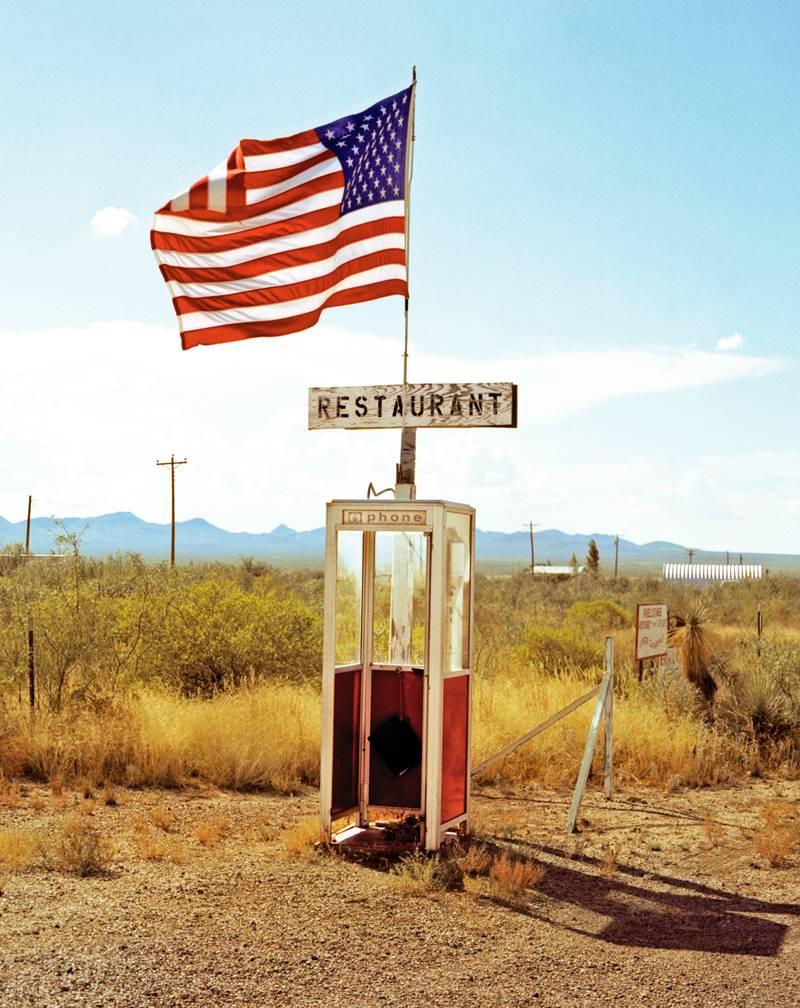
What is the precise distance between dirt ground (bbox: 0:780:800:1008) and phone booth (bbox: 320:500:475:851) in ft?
2.13

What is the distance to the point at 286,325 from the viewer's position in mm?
10008

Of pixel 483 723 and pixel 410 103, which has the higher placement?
pixel 410 103

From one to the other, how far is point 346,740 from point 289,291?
3.75 metres

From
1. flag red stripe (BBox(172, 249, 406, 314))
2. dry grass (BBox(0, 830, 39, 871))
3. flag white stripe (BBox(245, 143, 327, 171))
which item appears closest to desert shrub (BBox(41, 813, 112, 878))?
dry grass (BBox(0, 830, 39, 871))

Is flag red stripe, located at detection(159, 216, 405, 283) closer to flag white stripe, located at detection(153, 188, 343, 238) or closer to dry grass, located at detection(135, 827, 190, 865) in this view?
flag white stripe, located at detection(153, 188, 343, 238)

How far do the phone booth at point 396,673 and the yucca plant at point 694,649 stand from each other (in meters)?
6.66

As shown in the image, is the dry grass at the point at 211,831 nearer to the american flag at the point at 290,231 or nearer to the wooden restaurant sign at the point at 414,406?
the wooden restaurant sign at the point at 414,406

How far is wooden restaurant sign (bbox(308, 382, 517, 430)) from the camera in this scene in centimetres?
909

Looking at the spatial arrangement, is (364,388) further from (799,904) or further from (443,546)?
(799,904)

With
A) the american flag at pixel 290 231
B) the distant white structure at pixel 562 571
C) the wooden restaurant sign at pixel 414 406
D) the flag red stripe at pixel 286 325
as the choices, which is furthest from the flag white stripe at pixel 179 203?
the distant white structure at pixel 562 571

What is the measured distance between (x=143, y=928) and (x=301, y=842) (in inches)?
90.1

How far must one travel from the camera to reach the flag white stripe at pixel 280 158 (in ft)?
33.2

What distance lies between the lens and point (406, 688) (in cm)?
966

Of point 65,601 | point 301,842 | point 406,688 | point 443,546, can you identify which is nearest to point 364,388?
point 443,546
